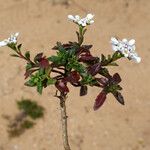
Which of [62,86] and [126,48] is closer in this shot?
[126,48]

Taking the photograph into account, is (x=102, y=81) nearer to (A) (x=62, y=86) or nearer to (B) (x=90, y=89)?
(A) (x=62, y=86)

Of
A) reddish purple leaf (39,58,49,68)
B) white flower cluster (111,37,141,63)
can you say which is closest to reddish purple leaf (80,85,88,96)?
reddish purple leaf (39,58,49,68)

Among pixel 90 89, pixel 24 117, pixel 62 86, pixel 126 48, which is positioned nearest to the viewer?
pixel 126 48

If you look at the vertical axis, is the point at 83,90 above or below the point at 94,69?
below

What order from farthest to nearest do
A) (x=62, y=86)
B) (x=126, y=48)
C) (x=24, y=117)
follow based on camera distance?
(x=24, y=117)
(x=62, y=86)
(x=126, y=48)

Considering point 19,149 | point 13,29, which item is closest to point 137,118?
point 19,149

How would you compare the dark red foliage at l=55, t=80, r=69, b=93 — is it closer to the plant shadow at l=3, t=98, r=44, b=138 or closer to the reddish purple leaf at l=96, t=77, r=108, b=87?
the reddish purple leaf at l=96, t=77, r=108, b=87

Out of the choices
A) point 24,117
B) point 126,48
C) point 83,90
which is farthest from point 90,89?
point 126,48
